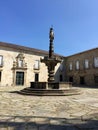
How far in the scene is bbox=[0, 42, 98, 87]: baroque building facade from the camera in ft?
70.4

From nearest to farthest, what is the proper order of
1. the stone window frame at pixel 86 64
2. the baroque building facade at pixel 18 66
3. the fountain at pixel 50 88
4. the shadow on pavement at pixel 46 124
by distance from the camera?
the shadow on pavement at pixel 46 124 → the fountain at pixel 50 88 → the baroque building facade at pixel 18 66 → the stone window frame at pixel 86 64

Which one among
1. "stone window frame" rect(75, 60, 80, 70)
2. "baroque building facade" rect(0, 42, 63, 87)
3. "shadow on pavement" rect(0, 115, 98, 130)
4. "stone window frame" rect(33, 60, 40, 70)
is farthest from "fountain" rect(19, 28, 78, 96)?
"stone window frame" rect(75, 60, 80, 70)

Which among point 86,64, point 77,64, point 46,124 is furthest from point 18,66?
point 46,124

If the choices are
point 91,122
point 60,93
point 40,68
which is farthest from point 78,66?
point 91,122

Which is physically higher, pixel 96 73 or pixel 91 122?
pixel 96 73

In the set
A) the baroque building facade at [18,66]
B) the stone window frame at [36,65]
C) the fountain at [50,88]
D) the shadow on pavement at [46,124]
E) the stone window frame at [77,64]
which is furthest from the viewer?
the stone window frame at [77,64]

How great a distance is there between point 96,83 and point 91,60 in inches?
156

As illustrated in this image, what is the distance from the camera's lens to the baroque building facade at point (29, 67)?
70.4ft

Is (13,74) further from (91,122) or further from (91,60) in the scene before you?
(91,122)

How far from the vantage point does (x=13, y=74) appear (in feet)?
72.5

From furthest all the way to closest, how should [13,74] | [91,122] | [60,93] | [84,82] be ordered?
1. [84,82]
2. [13,74]
3. [60,93]
4. [91,122]

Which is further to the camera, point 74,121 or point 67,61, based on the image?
point 67,61

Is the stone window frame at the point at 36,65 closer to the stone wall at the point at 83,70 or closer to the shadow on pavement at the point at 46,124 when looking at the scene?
the stone wall at the point at 83,70

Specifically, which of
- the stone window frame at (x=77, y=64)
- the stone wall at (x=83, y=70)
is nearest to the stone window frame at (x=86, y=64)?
the stone wall at (x=83, y=70)
